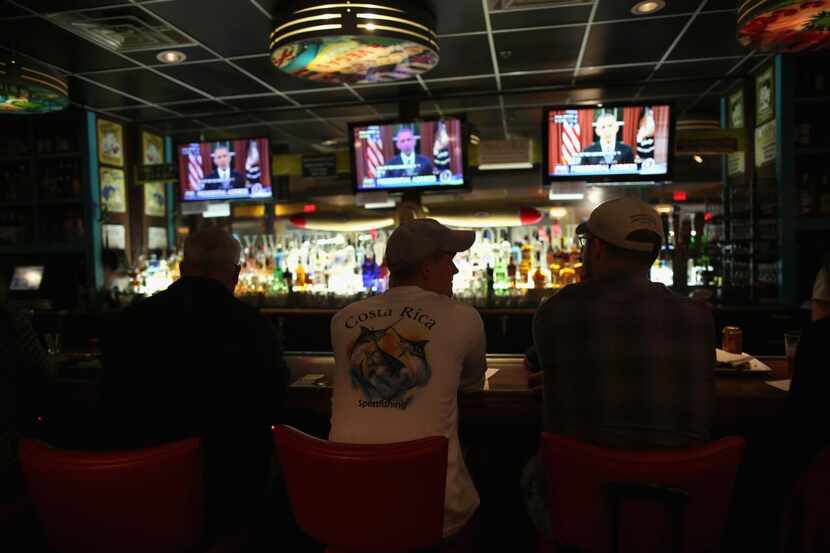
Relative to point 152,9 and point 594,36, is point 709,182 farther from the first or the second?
point 152,9

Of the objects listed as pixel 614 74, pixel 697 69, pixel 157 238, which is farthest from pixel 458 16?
pixel 157 238

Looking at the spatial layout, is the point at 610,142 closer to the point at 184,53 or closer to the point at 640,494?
the point at 184,53

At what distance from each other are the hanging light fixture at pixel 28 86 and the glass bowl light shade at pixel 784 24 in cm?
418

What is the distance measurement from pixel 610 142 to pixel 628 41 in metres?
0.76

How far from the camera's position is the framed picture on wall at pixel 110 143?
6543 mm

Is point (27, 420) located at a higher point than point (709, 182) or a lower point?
lower

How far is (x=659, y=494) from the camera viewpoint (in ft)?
4.24

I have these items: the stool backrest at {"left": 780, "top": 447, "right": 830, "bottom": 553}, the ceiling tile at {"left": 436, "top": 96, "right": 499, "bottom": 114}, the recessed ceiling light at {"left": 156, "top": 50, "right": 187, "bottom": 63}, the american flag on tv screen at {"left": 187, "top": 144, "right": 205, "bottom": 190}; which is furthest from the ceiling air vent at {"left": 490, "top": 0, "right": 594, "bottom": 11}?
the stool backrest at {"left": 780, "top": 447, "right": 830, "bottom": 553}

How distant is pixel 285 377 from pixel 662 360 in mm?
1251

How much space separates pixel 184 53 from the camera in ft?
15.6

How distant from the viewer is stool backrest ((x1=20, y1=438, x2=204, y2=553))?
150 cm

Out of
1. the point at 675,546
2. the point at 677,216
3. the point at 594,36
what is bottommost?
the point at 675,546

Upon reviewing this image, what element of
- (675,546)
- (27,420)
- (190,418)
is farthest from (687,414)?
(27,420)

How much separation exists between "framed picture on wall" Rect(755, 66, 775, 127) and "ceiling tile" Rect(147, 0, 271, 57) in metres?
4.14
